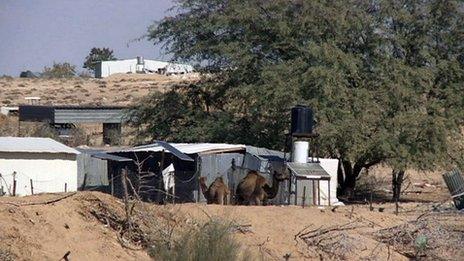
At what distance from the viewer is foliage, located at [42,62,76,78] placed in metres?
115

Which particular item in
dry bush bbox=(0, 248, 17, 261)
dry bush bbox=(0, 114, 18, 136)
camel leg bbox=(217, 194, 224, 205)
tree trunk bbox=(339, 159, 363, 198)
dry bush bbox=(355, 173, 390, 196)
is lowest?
dry bush bbox=(355, 173, 390, 196)

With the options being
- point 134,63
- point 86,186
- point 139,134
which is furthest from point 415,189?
point 134,63

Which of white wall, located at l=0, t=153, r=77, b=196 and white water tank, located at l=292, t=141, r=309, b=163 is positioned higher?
white water tank, located at l=292, t=141, r=309, b=163

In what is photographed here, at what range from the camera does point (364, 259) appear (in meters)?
20.3

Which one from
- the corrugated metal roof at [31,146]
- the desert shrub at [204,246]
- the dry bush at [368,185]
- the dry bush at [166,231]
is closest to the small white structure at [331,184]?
the corrugated metal roof at [31,146]

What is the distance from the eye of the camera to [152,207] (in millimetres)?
19203

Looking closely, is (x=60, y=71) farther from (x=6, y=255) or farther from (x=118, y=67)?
(x=6, y=255)

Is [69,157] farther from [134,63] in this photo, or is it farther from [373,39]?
[134,63]

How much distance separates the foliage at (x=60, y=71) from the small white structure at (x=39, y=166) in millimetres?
80110

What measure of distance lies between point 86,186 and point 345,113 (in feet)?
31.1

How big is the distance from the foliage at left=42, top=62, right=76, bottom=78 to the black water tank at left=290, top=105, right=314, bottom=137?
8590 centimetres

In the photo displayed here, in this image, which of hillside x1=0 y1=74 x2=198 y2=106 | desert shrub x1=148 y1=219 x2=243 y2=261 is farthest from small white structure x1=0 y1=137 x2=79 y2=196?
hillside x1=0 y1=74 x2=198 y2=106

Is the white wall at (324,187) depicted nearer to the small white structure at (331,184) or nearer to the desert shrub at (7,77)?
the small white structure at (331,184)

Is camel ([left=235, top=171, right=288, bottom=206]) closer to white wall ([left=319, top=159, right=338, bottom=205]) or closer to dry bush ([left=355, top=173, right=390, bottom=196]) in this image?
white wall ([left=319, top=159, right=338, bottom=205])
